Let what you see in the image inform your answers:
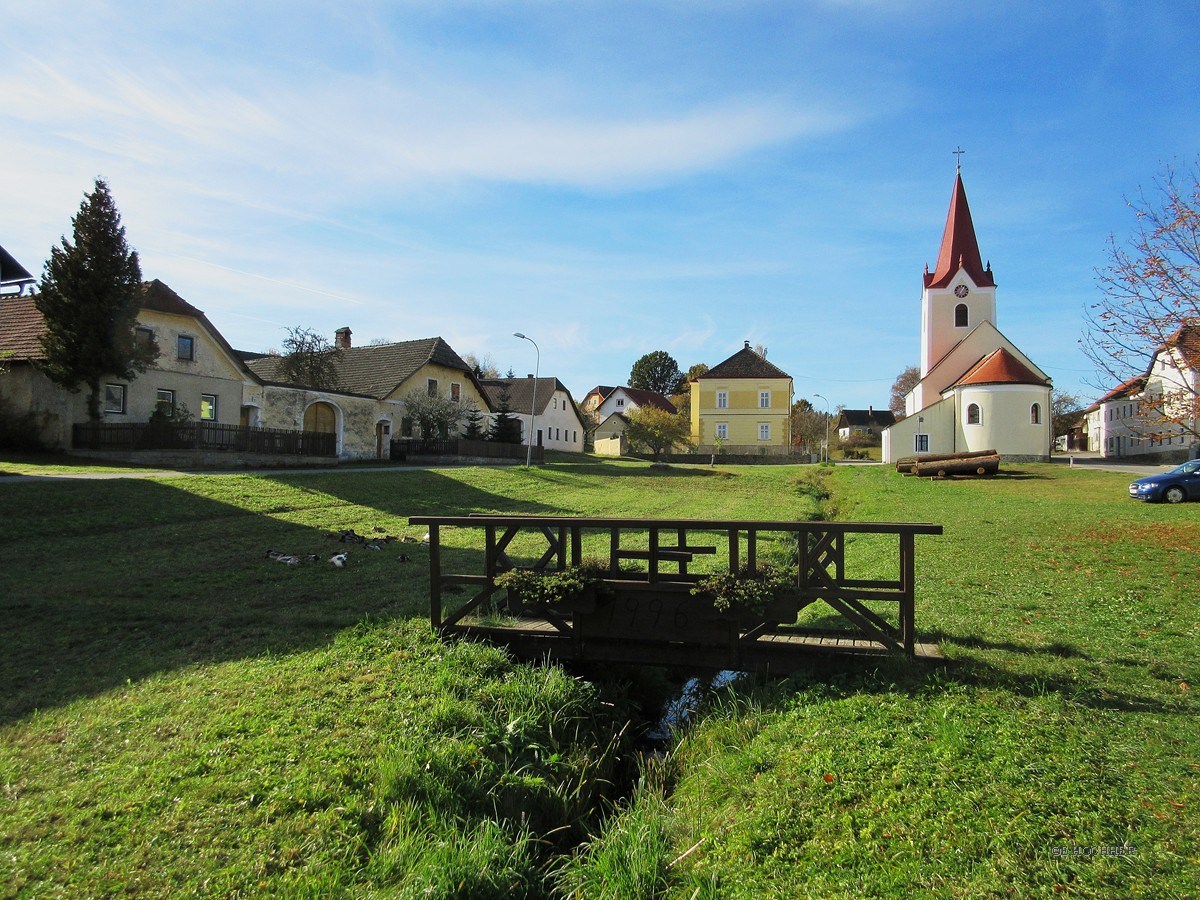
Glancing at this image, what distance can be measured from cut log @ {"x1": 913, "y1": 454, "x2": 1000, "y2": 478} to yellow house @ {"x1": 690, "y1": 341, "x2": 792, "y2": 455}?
98.2 feet

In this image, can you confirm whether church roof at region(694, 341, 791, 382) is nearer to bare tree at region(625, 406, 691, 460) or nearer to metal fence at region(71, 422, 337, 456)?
bare tree at region(625, 406, 691, 460)

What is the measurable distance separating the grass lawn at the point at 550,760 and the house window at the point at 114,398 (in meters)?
21.4

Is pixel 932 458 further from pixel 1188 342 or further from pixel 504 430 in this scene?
pixel 1188 342

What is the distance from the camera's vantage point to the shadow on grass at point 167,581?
753cm

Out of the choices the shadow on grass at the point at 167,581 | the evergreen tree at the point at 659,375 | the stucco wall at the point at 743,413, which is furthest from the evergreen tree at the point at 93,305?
the evergreen tree at the point at 659,375

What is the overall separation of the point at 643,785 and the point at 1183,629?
6.60 m

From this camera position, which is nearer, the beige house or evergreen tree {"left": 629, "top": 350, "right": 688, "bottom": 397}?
the beige house

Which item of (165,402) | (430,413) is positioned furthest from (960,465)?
(165,402)

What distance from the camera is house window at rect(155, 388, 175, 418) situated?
98.1ft

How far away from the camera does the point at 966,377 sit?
157 feet

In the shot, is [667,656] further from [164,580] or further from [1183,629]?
[164,580]

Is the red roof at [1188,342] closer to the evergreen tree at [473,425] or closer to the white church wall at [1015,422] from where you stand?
the white church wall at [1015,422]

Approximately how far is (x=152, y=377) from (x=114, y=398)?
1654 mm

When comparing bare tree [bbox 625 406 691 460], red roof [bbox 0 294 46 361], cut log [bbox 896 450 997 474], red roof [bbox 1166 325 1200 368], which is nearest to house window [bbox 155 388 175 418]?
red roof [bbox 0 294 46 361]
